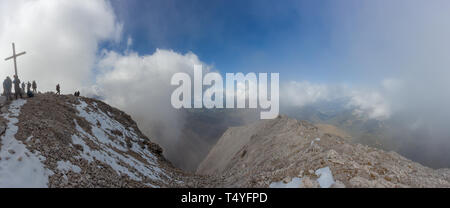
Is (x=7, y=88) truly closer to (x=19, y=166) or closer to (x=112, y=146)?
(x=112, y=146)

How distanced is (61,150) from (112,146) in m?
11.1

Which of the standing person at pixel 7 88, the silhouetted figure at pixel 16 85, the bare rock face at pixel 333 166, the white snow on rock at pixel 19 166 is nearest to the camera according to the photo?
the white snow on rock at pixel 19 166

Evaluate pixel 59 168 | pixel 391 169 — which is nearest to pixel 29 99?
pixel 59 168

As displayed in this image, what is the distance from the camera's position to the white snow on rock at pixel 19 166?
12.6m

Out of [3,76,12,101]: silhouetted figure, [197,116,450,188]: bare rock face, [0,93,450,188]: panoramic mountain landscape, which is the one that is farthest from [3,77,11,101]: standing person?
[197,116,450,188]: bare rock face

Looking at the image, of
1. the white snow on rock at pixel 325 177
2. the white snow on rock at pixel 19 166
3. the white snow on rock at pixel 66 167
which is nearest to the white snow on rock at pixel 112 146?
the white snow on rock at pixel 66 167

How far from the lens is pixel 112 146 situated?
28.6 metres

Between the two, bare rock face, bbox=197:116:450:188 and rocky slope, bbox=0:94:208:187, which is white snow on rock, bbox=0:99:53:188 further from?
bare rock face, bbox=197:116:450:188

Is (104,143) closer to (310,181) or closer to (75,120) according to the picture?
(75,120)

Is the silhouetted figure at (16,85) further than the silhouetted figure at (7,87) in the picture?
Yes

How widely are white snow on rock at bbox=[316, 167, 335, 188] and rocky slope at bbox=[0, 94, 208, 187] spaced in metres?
16.0

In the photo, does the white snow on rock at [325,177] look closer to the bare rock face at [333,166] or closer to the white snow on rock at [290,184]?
the bare rock face at [333,166]

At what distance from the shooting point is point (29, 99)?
2611 centimetres
